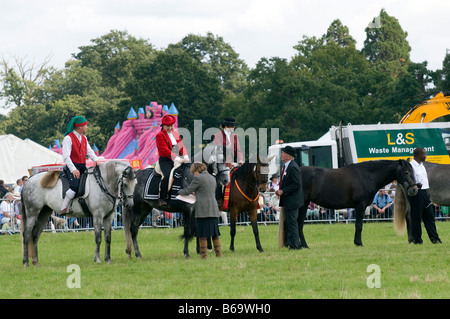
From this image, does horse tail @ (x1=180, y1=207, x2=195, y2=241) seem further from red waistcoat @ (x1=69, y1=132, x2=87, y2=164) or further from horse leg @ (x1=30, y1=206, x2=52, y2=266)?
horse leg @ (x1=30, y1=206, x2=52, y2=266)

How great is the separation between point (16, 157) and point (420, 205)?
27.4 m

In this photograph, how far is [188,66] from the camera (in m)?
75.9

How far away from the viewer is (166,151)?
16.2 meters

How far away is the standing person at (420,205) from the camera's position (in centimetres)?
1786

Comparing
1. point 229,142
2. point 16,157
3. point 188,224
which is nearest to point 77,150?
point 188,224

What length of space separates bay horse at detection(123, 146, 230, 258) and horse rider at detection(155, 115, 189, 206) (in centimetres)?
26

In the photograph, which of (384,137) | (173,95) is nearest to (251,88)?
(173,95)

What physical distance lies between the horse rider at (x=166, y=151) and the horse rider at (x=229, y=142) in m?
0.92

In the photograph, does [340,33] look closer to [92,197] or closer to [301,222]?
[301,222]

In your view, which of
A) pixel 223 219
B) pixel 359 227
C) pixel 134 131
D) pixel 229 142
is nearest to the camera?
pixel 229 142

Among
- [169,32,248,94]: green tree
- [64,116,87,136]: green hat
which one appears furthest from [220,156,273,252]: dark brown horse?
[169,32,248,94]: green tree

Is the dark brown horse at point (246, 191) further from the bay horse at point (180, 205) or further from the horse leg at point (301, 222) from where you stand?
the horse leg at point (301, 222)

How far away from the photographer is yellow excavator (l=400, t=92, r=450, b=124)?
32000 millimetres
